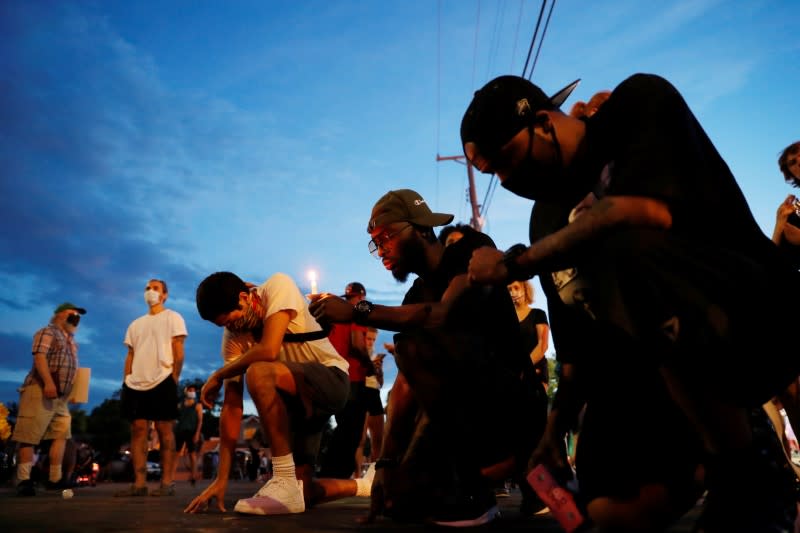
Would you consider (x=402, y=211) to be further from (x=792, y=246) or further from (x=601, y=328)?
(x=792, y=246)

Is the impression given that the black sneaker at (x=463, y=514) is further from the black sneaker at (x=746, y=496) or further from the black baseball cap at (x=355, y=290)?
the black baseball cap at (x=355, y=290)

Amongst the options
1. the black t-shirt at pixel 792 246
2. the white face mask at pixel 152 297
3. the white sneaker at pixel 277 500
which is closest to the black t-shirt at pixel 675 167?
the black t-shirt at pixel 792 246

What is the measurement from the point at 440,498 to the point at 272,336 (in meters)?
1.63

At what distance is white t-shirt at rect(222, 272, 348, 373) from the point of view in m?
4.30

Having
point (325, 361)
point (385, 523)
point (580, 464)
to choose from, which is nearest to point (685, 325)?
point (580, 464)

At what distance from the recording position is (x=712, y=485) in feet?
5.13

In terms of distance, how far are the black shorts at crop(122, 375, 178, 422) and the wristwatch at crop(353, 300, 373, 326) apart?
4.81 metres

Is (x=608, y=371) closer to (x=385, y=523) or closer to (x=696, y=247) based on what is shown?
(x=696, y=247)

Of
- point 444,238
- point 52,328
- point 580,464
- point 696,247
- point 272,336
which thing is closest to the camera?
point 696,247

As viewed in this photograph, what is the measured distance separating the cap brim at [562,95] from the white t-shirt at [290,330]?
2596 millimetres

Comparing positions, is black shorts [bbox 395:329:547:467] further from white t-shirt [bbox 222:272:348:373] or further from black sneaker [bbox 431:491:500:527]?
white t-shirt [bbox 222:272:348:373]

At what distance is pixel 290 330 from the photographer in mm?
4543

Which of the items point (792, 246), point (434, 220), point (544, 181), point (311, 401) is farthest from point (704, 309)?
point (311, 401)

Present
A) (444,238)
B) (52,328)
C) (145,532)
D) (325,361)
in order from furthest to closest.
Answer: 1. (52,328)
2. (444,238)
3. (325,361)
4. (145,532)
